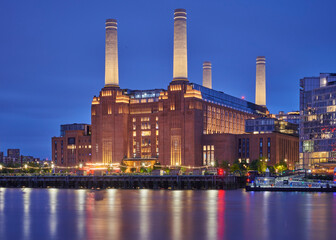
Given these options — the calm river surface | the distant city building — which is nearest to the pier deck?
the distant city building

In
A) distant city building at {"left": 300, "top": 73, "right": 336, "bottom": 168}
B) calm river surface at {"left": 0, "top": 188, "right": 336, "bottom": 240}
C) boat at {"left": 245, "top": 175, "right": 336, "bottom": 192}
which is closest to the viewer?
calm river surface at {"left": 0, "top": 188, "right": 336, "bottom": 240}

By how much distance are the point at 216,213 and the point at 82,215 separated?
16.5 metres

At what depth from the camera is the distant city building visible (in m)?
172

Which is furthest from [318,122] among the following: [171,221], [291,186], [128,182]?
[171,221]

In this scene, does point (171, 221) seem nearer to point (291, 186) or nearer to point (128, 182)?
point (291, 186)

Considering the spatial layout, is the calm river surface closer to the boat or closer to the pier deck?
the boat

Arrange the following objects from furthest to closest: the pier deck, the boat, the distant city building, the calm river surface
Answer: the distant city building
the pier deck
the boat
the calm river surface

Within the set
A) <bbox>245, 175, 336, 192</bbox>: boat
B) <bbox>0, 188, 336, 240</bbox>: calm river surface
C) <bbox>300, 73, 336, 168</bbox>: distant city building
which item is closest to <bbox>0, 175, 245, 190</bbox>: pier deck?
<bbox>245, 175, 336, 192</bbox>: boat

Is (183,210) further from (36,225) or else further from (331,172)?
(331,172)

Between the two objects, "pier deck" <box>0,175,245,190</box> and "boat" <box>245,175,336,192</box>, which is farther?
"pier deck" <box>0,175,245,190</box>

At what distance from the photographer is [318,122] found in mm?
177375

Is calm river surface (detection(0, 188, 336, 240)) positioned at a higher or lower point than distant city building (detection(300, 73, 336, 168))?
lower

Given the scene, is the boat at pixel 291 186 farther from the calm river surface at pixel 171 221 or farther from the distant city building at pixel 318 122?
the calm river surface at pixel 171 221

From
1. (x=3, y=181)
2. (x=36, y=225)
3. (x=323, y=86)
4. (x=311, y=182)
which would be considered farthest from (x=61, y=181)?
(x=36, y=225)
